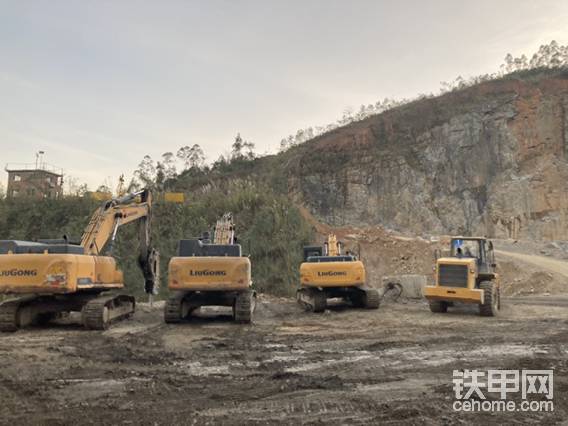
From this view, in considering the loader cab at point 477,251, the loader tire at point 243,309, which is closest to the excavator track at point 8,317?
the loader tire at point 243,309

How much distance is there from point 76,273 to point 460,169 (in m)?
32.2

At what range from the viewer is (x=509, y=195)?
34.9m

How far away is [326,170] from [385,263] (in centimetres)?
1765

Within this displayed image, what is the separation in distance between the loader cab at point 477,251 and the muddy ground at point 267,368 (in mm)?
2378

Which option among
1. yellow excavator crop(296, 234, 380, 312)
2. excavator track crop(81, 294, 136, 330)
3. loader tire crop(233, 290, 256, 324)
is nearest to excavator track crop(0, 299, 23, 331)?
excavator track crop(81, 294, 136, 330)

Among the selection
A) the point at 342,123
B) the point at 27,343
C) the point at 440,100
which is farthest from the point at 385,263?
the point at 342,123

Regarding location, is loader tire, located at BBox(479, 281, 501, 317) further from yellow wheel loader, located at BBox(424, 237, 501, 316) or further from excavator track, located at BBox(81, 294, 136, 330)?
excavator track, located at BBox(81, 294, 136, 330)

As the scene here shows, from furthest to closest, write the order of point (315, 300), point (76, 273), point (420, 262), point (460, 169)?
point (460, 169)
point (420, 262)
point (315, 300)
point (76, 273)

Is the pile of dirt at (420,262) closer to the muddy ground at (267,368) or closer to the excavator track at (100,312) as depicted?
the muddy ground at (267,368)

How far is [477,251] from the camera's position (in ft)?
46.6

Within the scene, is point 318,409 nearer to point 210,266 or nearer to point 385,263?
point 210,266

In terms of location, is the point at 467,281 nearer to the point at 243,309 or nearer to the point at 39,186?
the point at 243,309

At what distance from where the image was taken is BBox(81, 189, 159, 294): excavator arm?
11672mm

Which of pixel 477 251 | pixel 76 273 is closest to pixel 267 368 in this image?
pixel 76 273
